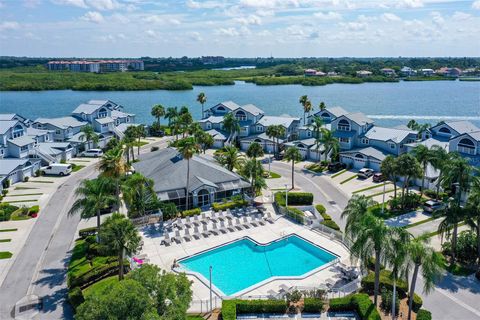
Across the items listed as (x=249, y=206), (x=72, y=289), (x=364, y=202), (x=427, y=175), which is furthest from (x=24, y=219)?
(x=427, y=175)

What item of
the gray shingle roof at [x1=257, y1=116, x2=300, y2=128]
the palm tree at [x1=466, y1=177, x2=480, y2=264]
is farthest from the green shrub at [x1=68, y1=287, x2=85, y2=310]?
the gray shingle roof at [x1=257, y1=116, x2=300, y2=128]

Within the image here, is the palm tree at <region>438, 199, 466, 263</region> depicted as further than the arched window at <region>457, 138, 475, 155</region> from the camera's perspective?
No

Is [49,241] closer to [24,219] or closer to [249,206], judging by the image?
[24,219]

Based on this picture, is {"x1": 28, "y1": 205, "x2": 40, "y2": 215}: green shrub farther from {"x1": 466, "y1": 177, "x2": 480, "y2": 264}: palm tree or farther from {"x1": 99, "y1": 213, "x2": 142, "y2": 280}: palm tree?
{"x1": 466, "y1": 177, "x2": 480, "y2": 264}: palm tree

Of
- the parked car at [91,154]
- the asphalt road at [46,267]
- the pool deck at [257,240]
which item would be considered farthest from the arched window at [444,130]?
the parked car at [91,154]

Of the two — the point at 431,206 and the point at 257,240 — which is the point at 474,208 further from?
the point at 257,240

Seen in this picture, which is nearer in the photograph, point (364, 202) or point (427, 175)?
point (364, 202)

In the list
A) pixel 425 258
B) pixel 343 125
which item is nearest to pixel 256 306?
pixel 425 258
